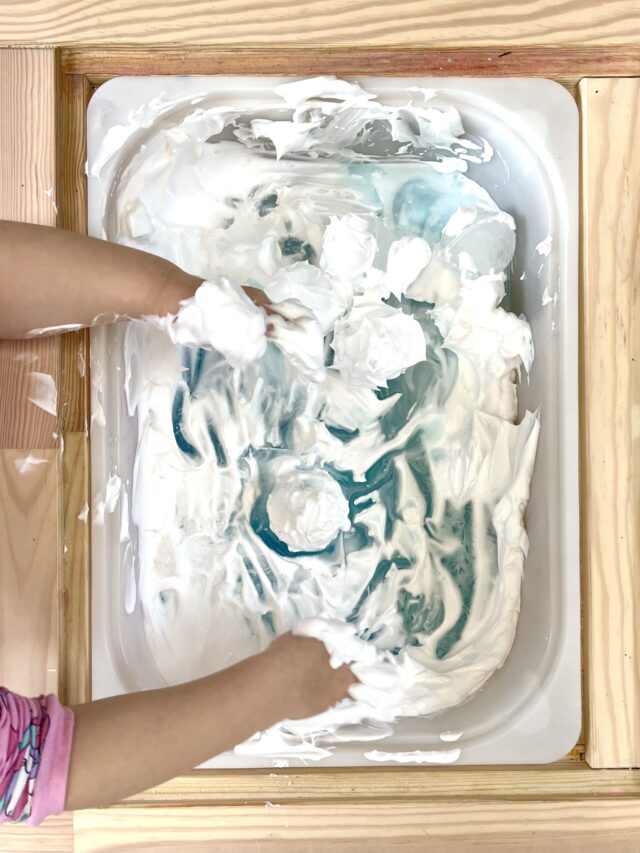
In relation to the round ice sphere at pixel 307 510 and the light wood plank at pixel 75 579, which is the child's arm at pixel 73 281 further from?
the round ice sphere at pixel 307 510

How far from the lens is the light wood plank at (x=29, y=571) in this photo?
30.3 inches

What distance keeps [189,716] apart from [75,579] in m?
0.21

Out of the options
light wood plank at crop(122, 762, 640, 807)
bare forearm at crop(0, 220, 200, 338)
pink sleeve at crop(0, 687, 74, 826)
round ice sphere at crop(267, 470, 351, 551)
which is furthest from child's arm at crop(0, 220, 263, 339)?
light wood plank at crop(122, 762, 640, 807)

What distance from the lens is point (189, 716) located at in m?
0.69

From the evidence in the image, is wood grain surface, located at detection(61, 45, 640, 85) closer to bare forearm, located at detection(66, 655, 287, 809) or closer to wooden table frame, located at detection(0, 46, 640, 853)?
wooden table frame, located at detection(0, 46, 640, 853)

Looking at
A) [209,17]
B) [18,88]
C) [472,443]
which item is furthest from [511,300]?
[18,88]

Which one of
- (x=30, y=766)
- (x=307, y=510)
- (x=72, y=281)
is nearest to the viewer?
(x=30, y=766)

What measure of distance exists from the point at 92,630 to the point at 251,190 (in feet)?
1.78

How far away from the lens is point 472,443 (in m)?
0.87

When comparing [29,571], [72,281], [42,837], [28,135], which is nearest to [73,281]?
[72,281]

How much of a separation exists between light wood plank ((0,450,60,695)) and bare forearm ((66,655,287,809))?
117 mm

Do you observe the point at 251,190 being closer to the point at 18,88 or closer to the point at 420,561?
the point at 18,88

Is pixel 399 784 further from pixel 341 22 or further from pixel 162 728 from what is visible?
pixel 341 22

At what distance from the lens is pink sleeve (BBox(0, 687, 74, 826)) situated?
2.00ft
